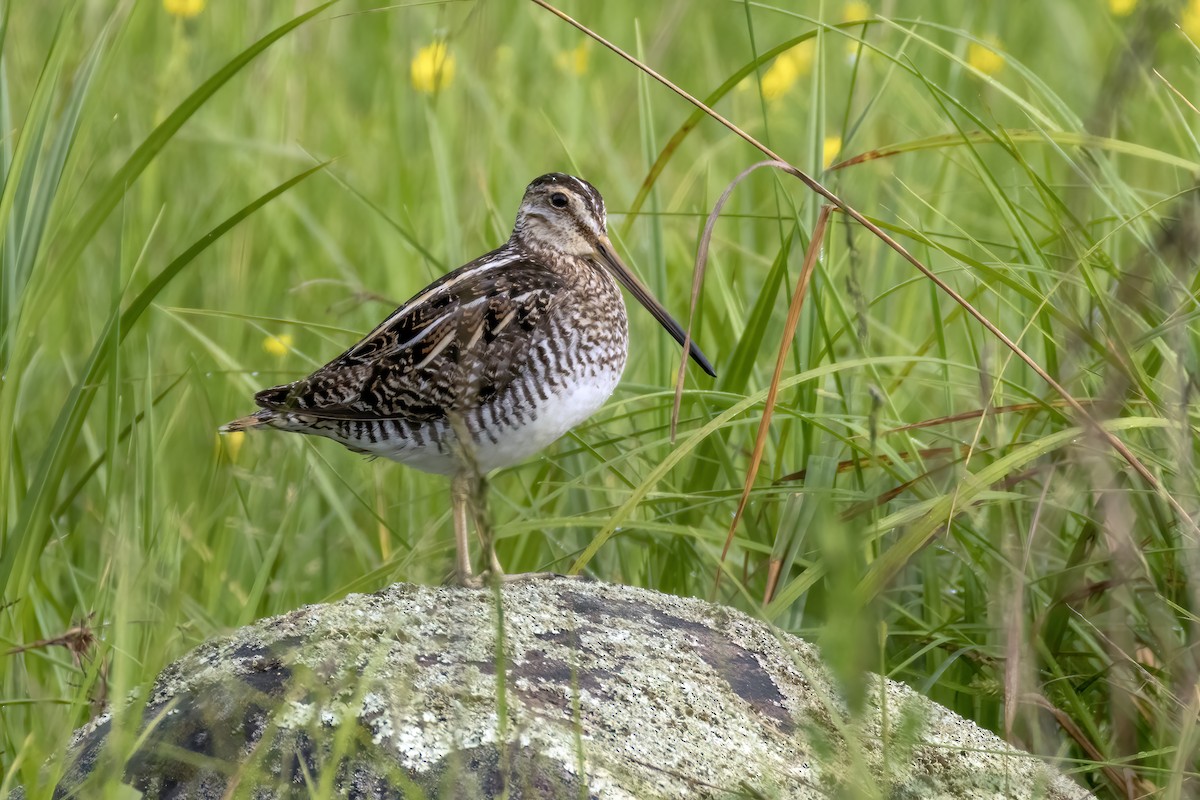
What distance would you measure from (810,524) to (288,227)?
3409 millimetres

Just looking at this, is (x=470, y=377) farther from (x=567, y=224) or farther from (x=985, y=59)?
(x=985, y=59)

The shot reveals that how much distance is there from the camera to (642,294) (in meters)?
4.16

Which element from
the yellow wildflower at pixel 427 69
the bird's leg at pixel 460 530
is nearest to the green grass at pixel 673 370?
the bird's leg at pixel 460 530

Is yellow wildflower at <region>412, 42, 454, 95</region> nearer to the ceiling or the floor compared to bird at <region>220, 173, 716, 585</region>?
nearer to the ceiling

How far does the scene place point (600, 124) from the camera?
6.49 m

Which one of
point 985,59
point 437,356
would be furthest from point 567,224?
point 985,59

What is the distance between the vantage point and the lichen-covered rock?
219 centimetres

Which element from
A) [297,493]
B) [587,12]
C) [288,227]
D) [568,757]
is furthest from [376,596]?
[587,12]

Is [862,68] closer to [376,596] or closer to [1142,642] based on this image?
[1142,642]

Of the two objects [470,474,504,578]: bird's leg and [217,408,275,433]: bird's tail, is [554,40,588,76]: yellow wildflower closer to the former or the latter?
[217,408,275,433]: bird's tail

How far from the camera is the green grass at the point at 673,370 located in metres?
2.92

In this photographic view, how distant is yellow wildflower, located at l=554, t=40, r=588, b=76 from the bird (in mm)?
2645

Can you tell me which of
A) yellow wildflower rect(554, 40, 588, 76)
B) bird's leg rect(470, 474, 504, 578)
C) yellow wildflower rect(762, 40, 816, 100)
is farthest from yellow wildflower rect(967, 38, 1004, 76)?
bird's leg rect(470, 474, 504, 578)

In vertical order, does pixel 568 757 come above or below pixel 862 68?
below
